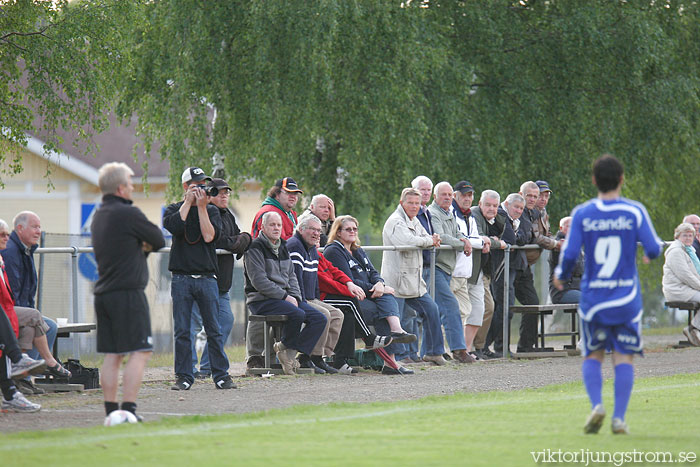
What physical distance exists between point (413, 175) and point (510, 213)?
548 centimetres

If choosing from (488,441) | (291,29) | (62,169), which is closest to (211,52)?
(291,29)

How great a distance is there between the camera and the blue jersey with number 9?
8.45 m

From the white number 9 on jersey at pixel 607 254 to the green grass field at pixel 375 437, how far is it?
3.73 feet

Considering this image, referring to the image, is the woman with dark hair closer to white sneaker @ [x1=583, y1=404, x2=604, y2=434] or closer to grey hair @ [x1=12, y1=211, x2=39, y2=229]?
grey hair @ [x1=12, y1=211, x2=39, y2=229]

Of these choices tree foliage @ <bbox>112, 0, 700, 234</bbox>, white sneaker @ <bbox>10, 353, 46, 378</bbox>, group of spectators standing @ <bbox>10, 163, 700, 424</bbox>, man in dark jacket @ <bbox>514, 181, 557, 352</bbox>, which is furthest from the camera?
tree foliage @ <bbox>112, 0, 700, 234</bbox>

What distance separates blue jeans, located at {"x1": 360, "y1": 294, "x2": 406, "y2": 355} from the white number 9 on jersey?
634 cm

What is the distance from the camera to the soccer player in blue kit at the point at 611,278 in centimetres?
844

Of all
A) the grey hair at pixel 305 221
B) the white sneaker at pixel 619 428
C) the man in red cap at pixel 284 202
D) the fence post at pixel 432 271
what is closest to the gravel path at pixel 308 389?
the fence post at pixel 432 271

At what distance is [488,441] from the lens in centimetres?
799

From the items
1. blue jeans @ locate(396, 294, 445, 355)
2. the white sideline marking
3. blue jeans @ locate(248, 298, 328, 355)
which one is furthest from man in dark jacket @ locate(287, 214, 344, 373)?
the white sideline marking

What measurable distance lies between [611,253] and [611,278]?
179 millimetres

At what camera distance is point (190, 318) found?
12383 millimetres

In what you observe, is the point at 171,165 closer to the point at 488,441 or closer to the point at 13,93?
the point at 13,93

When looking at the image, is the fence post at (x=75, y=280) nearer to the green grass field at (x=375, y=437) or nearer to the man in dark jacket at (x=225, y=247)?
the man in dark jacket at (x=225, y=247)
